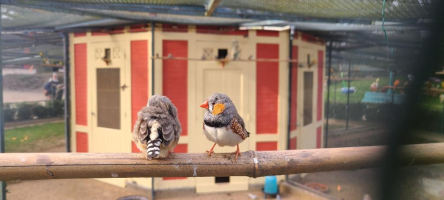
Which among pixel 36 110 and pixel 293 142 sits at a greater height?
pixel 36 110

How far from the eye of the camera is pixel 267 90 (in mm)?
5543

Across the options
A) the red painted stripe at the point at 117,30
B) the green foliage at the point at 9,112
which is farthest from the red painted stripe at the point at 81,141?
the red painted stripe at the point at 117,30

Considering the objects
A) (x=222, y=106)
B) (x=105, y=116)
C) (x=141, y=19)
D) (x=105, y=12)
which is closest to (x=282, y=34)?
(x=141, y=19)

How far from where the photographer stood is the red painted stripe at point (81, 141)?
593 centimetres

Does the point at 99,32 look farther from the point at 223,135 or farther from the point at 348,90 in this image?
the point at 223,135

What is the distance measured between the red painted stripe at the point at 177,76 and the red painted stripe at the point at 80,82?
1503mm

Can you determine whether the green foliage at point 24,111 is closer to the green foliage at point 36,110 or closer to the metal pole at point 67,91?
the green foliage at point 36,110

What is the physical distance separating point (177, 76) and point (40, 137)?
12.9 feet

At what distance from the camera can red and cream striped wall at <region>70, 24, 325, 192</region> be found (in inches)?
205

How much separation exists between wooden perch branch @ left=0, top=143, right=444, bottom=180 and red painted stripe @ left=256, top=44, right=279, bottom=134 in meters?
3.70

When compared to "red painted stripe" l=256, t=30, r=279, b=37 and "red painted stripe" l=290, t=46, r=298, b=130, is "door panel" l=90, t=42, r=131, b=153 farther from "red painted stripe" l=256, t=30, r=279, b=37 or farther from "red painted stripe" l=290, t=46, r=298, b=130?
"red painted stripe" l=290, t=46, r=298, b=130

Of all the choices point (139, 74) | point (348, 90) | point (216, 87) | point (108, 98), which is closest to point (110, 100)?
point (108, 98)

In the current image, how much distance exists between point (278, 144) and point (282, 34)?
1.72m

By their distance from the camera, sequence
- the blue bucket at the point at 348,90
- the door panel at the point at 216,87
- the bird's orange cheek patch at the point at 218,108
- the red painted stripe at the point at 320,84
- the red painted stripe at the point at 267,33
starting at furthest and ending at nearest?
the red painted stripe at the point at 320,84, the red painted stripe at the point at 267,33, the door panel at the point at 216,87, the blue bucket at the point at 348,90, the bird's orange cheek patch at the point at 218,108
